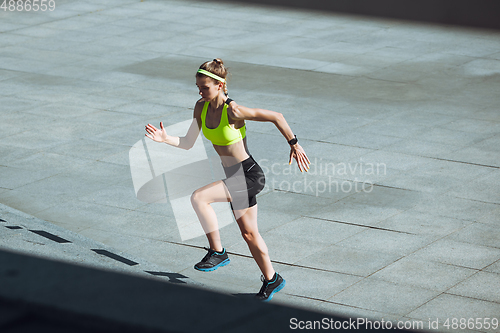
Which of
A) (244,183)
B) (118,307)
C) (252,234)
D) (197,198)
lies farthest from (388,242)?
(118,307)

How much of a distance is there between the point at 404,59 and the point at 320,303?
36.2 ft

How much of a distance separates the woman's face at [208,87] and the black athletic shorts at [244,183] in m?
0.66

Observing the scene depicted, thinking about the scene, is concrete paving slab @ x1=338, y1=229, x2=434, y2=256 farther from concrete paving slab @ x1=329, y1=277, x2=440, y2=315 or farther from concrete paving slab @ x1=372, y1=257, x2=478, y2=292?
concrete paving slab @ x1=329, y1=277, x2=440, y2=315

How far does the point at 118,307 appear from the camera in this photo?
298cm

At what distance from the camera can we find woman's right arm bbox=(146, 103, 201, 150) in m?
Result: 6.25

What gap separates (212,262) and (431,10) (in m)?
16.3

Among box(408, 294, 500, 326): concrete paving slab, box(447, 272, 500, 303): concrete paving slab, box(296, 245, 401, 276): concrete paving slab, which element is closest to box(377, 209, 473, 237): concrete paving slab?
box(296, 245, 401, 276): concrete paving slab

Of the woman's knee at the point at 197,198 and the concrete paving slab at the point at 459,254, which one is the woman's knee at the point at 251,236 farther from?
the concrete paving slab at the point at 459,254

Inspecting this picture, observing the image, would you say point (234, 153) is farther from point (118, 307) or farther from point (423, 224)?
point (118, 307)

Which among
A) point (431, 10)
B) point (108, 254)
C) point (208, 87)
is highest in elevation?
point (431, 10)

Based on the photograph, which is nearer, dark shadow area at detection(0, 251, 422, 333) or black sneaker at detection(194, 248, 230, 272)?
dark shadow area at detection(0, 251, 422, 333)

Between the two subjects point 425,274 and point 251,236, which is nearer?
point 251,236

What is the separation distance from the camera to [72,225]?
26.9 ft

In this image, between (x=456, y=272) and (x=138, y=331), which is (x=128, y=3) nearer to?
(x=456, y=272)
